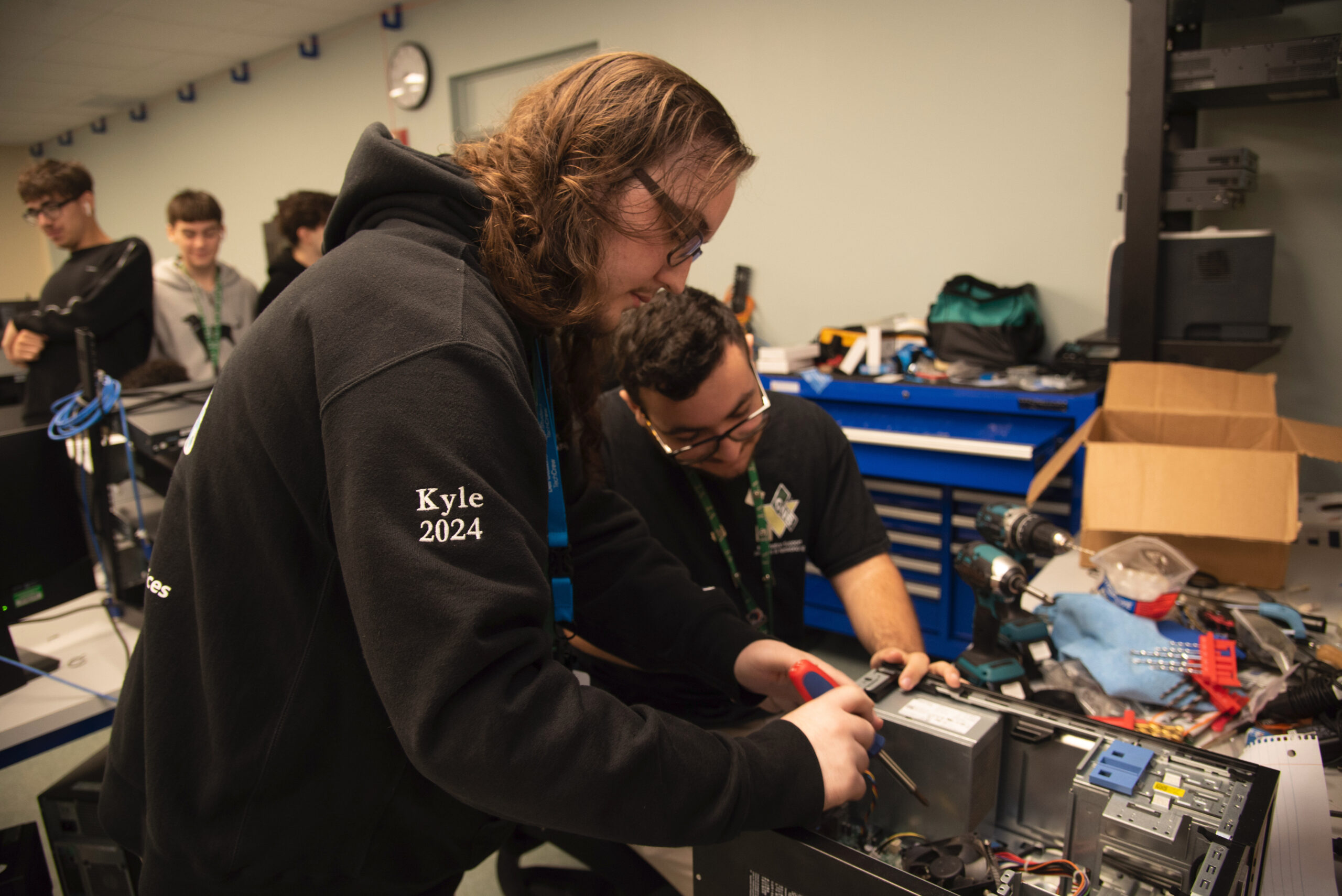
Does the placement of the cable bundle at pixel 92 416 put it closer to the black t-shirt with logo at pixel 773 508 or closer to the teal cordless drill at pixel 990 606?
the black t-shirt with logo at pixel 773 508

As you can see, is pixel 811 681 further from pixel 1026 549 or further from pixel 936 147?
pixel 936 147

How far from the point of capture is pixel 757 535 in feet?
4.82

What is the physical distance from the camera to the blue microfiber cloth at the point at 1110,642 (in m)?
1.14

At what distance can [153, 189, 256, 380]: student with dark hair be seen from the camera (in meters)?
3.08

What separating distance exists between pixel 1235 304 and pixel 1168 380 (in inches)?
15.6

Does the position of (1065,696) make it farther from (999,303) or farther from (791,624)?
(999,303)

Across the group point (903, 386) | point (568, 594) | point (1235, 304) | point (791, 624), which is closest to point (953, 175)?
point (903, 386)

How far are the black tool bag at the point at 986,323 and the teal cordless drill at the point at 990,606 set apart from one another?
1.64 m

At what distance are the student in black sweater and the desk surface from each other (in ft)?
2.23

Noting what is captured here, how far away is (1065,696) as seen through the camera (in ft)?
3.80

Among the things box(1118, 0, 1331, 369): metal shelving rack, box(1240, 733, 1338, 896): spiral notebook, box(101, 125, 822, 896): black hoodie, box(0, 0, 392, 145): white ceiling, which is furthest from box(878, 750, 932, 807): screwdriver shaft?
box(0, 0, 392, 145): white ceiling

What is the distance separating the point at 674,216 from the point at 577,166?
99mm

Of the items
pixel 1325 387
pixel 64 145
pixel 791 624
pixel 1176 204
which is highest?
pixel 64 145

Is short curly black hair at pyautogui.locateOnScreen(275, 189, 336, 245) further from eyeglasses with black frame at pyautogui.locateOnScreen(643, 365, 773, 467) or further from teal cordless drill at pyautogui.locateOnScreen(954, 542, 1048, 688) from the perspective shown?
teal cordless drill at pyautogui.locateOnScreen(954, 542, 1048, 688)
